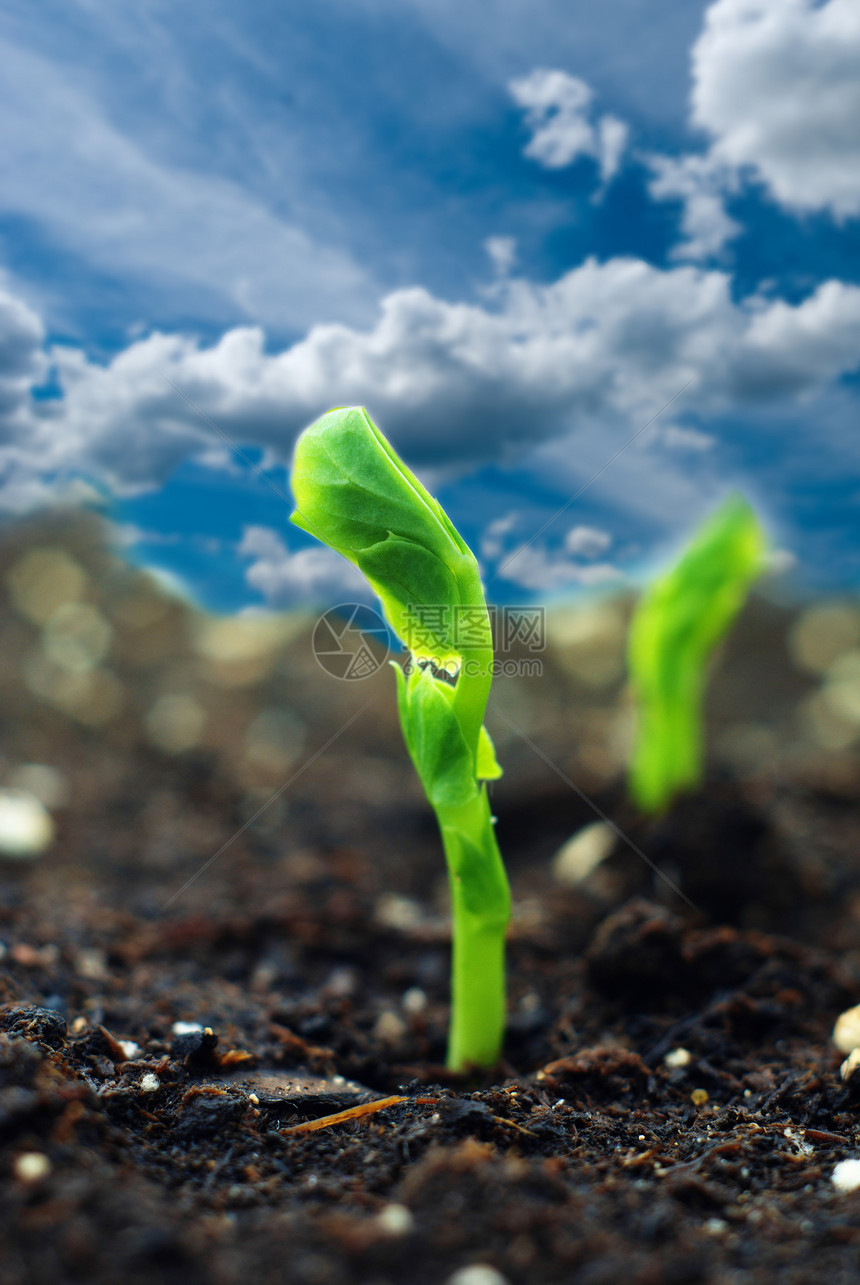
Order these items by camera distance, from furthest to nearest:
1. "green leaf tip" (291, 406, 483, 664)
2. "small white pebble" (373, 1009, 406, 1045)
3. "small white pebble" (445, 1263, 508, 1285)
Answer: "small white pebble" (373, 1009, 406, 1045), "green leaf tip" (291, 406, 483, 664), "small white pebble" (445, 1263, 508, 1285)

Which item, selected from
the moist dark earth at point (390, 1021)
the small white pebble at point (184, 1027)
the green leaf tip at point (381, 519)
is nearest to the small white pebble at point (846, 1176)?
the moist dark earth at point (390, 1021)

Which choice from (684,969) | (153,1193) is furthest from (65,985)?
(684,969)

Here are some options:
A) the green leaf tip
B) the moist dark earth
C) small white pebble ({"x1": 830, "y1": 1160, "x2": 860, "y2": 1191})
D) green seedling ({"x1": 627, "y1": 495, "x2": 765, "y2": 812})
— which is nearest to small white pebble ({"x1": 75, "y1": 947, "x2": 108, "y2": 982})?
the moist dark earth

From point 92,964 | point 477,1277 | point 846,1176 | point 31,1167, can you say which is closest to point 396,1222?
point 477,1277

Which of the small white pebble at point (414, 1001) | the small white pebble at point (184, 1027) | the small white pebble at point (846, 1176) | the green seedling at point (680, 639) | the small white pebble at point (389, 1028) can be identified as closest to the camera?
the small white pebble at point (846, 1176)

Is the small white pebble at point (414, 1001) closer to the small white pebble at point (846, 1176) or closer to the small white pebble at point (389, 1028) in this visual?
the small white pebble at point (389, 1028)

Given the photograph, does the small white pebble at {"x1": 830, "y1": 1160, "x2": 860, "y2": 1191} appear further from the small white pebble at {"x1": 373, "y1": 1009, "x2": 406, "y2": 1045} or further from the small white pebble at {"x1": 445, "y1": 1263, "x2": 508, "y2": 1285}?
the small white pebble at {"x1": 373, "y1": 1009, "x2": 406, "y2": 1045}

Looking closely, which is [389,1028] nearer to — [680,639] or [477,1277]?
[477,1277]
